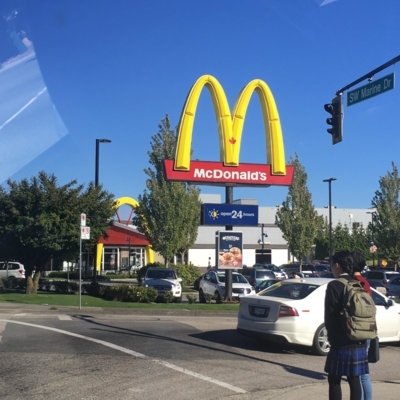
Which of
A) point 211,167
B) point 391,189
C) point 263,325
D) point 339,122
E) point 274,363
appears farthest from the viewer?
point 391,189

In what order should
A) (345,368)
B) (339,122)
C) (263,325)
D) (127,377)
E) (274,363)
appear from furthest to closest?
1. (339,122)
2. (263,325)
3. (274,363)
4. (127,377)
5. (345,368)

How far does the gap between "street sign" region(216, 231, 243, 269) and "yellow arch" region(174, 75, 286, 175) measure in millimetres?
2946

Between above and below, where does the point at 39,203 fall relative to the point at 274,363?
above

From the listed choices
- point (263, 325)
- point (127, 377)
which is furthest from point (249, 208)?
point (127, 377)

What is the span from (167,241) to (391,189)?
2312 cm

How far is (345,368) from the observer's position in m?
5.98

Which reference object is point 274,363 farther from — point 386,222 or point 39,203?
point 386,222

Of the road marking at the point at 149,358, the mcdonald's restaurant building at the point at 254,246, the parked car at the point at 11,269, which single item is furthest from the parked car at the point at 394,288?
the mcdonald's restaurant building at the point at 254,246

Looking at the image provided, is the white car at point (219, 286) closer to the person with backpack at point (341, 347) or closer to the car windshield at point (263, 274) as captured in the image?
the car windshield at point (263, 274)

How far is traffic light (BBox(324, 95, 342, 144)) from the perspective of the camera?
17.0m

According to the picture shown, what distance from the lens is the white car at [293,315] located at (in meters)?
11.4

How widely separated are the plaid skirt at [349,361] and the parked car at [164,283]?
19.5 m

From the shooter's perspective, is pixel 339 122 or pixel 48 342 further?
pixel 339 122

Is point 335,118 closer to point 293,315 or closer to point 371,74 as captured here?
point 371,74
